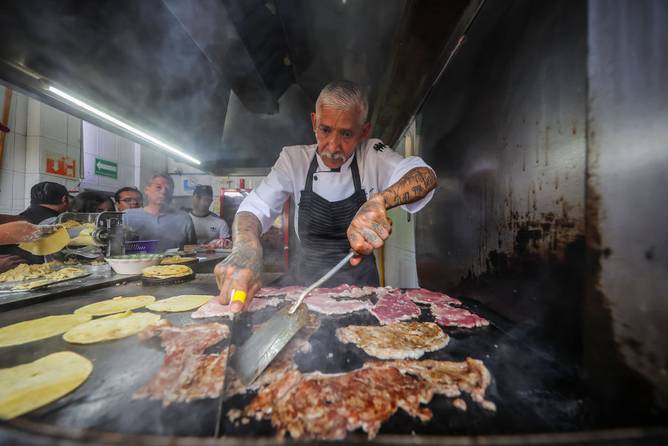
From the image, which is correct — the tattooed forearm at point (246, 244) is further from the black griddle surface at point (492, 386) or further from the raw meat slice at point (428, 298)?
the raw meat slice at point (428, 298)

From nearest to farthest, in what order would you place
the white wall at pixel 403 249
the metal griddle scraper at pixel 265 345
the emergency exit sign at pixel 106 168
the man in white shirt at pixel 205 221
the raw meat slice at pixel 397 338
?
the metal griddle scraper at pixel 265 345 → the raw meat slice at pixel 397 338 → the white wall at pixel 403 249 → the man in white shirt at pixel 205 221 → the emergency exit sign at pixel 106 168

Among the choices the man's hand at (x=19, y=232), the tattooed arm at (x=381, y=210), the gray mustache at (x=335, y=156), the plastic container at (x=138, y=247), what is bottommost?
the plastic container at (x=138, y=247)

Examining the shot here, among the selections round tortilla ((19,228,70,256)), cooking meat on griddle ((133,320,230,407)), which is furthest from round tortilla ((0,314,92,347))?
round tortilla ((19,228,70,256))

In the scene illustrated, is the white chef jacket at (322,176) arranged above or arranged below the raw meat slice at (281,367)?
above

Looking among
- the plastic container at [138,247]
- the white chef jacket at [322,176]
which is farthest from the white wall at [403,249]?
the plastic container at [138,247]

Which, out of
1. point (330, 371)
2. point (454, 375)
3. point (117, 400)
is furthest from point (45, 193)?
point (454, 375)

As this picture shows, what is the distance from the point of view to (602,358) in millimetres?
838

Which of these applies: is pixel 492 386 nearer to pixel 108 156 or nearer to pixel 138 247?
pixel 138 247

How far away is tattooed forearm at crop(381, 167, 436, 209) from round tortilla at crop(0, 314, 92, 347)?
2.03 meters

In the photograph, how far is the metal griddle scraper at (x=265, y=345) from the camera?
1010mm

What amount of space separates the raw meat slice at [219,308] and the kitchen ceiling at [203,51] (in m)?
2.10

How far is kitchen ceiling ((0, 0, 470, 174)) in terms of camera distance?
1972mm

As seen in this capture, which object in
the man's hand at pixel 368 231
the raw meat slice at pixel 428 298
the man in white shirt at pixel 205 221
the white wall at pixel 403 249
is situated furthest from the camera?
the man in white shirt at pixel 205 221

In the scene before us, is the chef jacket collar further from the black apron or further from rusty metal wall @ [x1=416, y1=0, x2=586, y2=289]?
rusty metal wall @ [x1=416, y1=0, x2=586, y2=289]
